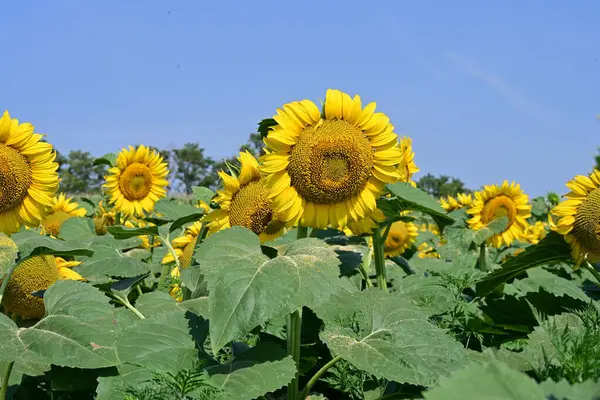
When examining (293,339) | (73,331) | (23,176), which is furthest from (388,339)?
(23,176)

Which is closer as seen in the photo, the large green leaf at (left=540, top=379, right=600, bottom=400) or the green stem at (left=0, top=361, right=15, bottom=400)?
the large green leaf at (left=540, top=379, right=600, bottom=400)

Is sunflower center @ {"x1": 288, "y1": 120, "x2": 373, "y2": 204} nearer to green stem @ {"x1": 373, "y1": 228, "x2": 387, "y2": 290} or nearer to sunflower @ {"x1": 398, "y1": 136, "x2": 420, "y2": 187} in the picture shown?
green stem @ {"x1": 373, "y1": 228, "x2": 387, "y2": 290}

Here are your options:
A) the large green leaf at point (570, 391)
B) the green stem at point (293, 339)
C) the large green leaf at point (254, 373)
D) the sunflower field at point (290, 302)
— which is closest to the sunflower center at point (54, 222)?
the sunflower field at point (290, 302)

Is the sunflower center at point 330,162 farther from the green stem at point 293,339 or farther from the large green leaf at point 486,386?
the large green leaf at point 486,386

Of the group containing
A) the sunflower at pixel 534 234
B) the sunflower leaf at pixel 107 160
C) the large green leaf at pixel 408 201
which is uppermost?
the sunflower at pixel 534 234

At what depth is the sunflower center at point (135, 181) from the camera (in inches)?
248

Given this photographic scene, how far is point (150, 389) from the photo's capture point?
179 cm

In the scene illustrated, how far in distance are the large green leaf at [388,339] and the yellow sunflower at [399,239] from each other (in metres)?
3.33

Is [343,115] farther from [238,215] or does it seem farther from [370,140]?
[238,215]

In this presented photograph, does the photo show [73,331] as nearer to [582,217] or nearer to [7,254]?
[7,254]

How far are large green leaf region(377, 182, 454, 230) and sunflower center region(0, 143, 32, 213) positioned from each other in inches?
71.1

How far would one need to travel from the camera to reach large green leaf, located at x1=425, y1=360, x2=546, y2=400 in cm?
93

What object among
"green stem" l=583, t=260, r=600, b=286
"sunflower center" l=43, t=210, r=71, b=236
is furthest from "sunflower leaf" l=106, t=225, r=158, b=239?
"sunflower center" l=43, t=210, r=71, b=236

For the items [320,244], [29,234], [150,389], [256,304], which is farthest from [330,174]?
[29,234]
